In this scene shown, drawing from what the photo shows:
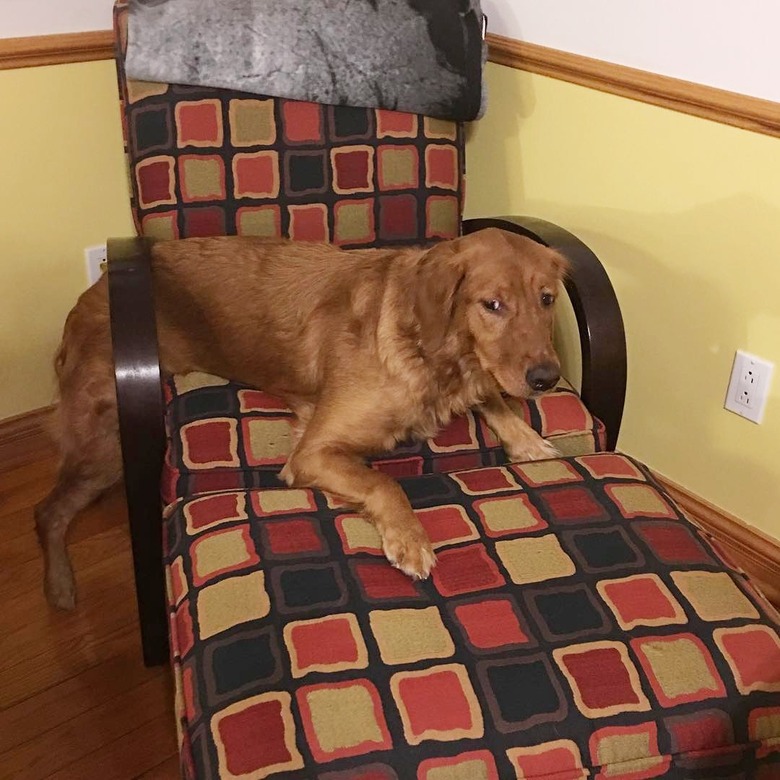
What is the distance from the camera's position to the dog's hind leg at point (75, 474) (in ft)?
5.91

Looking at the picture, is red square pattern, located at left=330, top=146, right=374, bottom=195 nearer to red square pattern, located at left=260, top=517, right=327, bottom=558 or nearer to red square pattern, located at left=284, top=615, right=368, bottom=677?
red square pattern, located at left=260, top=517, right=327, bottom=558

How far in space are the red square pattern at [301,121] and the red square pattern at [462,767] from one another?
1391 millimetres

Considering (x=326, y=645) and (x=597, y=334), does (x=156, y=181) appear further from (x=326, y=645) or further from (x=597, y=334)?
(x=326, y=645)

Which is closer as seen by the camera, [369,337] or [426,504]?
[426,504]

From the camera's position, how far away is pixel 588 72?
1980 millimetres

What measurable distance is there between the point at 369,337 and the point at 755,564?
106 centimetres

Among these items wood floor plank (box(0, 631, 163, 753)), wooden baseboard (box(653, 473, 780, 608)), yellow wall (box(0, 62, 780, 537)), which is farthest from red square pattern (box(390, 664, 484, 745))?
yellow wall (box(0, 62, 780, 537))

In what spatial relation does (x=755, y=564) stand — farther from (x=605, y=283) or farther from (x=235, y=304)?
(x=235, y=304)

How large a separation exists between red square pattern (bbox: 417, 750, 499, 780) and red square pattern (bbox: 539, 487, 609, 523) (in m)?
0.46

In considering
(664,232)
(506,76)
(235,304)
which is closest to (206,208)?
(235,304)

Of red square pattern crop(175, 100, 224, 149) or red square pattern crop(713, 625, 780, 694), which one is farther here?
red square pattern crop(175, 100, 224, 149)

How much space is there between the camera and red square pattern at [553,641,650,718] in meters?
1.16

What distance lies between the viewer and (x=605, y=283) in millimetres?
Answer: 1724

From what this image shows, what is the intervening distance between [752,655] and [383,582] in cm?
53
